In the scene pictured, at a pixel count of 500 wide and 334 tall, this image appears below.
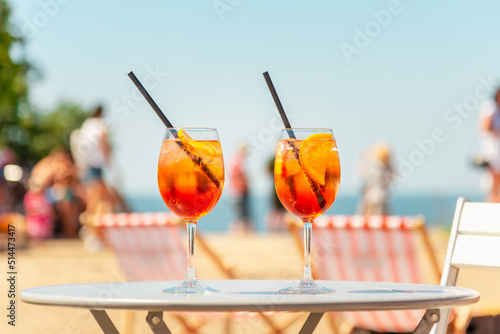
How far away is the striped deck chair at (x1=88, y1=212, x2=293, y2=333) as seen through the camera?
4828 millimetres

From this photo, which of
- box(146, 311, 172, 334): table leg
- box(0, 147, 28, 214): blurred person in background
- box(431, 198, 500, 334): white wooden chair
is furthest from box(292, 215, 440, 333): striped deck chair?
box(0, 147, 28, 214): blurred person in background

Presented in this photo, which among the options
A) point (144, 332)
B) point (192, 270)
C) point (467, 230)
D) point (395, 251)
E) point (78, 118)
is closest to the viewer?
point (192, 270)

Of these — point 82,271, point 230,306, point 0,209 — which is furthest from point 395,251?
point 0,209

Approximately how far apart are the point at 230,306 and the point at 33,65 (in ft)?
91.4

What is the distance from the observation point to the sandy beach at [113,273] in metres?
6.57

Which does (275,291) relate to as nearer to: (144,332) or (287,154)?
(287,154)

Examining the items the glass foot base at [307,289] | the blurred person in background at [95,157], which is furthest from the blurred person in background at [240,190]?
the glass foot base at [307,289]

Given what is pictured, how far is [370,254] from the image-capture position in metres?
4.57

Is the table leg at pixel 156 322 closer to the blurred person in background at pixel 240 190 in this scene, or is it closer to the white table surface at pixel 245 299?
the white table surface at pixel 245 299

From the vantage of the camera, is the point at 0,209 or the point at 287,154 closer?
the point at 287,154

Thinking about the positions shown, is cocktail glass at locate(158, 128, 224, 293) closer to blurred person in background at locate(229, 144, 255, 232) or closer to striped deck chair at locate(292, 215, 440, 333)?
striped deck chair at locate(292, 215, 440, 333)

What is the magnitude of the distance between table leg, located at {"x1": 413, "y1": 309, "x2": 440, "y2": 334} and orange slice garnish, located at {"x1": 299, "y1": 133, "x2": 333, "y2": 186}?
470 mm

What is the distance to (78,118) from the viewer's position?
66.9 metres

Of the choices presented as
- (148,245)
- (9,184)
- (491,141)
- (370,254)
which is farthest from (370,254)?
(9,184)
